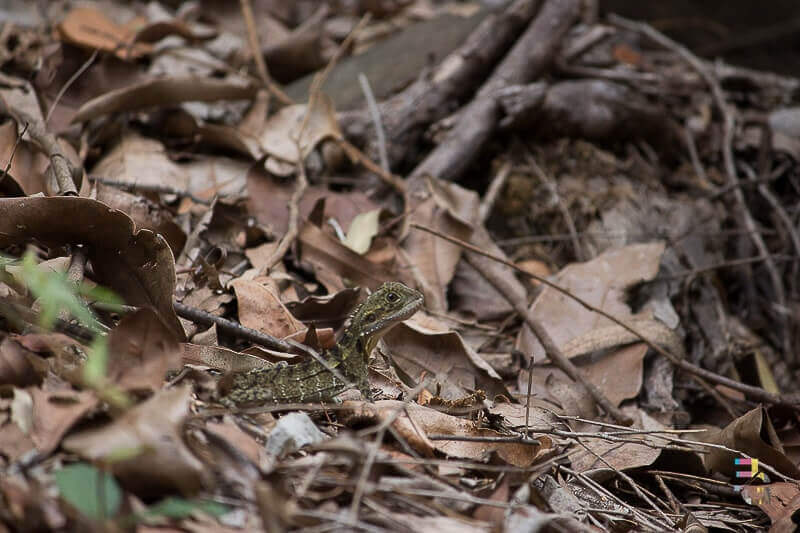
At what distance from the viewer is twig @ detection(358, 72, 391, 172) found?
5.68 metres

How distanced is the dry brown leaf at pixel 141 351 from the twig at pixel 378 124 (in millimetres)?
3021

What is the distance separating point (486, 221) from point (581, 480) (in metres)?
2.70

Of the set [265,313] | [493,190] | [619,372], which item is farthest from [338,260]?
[619,372]

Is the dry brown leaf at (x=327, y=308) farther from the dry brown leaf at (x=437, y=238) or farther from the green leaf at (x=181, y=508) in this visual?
the green leaf at (x=181, y=508)

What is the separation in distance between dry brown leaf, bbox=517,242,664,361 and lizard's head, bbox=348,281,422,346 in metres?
1.12

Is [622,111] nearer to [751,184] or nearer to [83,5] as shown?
[751,184]

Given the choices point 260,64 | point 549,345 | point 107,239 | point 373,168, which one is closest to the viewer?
point 107,239

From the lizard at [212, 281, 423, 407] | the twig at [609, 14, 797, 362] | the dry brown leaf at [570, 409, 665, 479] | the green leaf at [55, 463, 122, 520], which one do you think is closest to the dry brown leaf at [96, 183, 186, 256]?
the lizard at [212, 281, 423, 407]

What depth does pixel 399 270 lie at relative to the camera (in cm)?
484

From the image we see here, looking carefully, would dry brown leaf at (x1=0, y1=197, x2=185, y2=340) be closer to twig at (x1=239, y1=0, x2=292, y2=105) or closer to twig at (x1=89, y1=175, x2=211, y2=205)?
twig at (x1=89, y1=175, x2=211, y2=205)

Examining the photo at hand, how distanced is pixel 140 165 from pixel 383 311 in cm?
228

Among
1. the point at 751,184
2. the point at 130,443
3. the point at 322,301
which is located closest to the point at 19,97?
the point at 322,301

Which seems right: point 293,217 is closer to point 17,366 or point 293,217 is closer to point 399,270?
point 399,270

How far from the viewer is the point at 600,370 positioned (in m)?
4.54
